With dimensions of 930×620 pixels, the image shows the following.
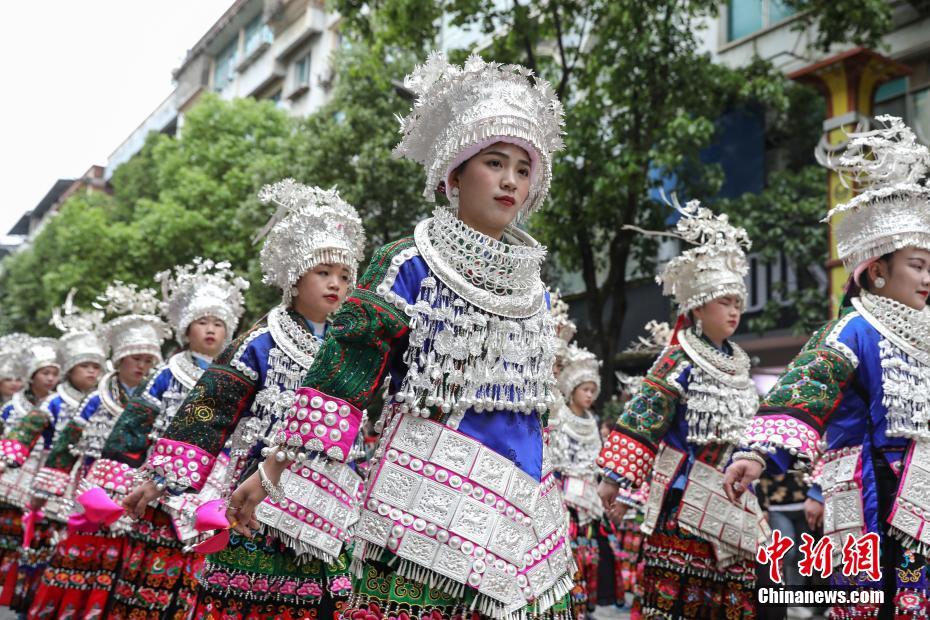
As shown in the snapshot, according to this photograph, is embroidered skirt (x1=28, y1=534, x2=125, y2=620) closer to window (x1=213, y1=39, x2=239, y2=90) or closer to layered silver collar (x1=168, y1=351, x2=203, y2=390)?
layered silver collar (x1=168, y1=351, x2=203, y2=390)

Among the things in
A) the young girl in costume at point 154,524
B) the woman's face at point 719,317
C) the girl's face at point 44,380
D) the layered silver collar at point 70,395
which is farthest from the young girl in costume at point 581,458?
the girl's face at point 44,380

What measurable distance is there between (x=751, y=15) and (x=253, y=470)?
51.4 ft

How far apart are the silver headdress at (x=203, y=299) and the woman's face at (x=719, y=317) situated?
3.14 meters

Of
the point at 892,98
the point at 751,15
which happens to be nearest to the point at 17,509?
the point at 892,98

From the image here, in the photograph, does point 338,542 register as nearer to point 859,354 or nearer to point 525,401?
point 525,401

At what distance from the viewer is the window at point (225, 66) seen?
40.7 m

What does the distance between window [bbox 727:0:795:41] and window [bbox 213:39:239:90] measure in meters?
27.1

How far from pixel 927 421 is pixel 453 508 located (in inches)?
96.3

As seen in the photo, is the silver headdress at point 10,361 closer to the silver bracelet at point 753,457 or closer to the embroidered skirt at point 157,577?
the embroidered skirt at point 157,577

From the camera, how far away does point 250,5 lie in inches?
1487

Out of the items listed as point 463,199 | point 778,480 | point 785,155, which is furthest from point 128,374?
point 785,155

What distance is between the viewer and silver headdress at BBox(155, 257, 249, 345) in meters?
6.66

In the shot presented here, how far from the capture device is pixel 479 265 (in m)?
3.17

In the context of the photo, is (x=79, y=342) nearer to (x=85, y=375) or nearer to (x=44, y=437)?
(x=85, y=375)
